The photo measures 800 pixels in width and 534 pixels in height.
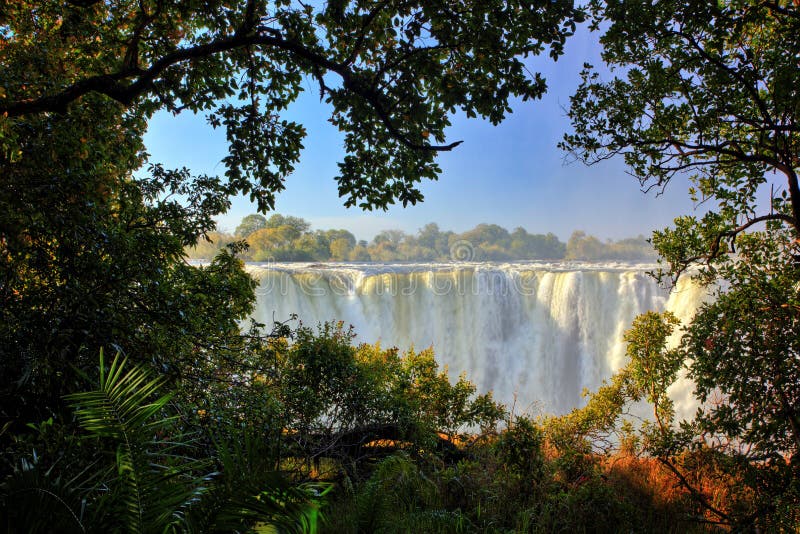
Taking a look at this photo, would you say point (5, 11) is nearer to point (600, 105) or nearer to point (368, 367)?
point (600, 105)

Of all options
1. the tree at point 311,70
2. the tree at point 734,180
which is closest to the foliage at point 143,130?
the tree at point 311,70

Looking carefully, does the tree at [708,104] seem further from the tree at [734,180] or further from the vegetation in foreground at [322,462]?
the vegetation in foreground at [322,462]

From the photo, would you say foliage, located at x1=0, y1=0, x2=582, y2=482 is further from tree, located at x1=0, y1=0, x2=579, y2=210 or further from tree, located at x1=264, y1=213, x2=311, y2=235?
tree, located at x1=264, y1=213, x2=311, y2=235

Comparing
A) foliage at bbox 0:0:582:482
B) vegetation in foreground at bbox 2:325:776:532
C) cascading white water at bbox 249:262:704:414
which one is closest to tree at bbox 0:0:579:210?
foliage at bbox 0:0:582:482

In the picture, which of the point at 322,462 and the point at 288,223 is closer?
the point at 322,462

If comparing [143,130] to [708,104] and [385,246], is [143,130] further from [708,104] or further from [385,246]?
[385,246]

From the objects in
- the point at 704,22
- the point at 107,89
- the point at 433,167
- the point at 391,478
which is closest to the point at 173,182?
the point at 107,89

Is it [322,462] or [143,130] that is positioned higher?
[143,130]

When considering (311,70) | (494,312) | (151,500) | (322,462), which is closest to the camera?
(151,500)

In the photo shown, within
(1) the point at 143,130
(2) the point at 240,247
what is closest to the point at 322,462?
(2) the point at 240,247
